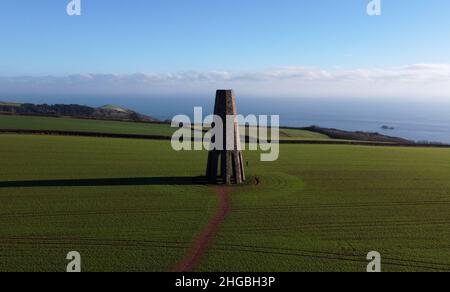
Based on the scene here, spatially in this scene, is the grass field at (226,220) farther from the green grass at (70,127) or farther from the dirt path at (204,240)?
the green grass at (70,127)

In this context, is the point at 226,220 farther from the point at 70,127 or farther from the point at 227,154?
the point at 70,127

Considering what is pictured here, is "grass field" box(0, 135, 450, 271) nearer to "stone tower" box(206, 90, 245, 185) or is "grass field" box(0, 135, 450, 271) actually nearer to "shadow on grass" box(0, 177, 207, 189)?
"shadow on grass" box(0, 177, 207, 189)

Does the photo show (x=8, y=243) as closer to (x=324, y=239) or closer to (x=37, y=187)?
(x=37, y=187)

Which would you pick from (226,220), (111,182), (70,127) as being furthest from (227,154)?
(70,127)

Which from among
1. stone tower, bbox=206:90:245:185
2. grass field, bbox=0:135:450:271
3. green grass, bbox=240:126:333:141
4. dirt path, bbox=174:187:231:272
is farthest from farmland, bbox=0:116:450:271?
green grass, bbox=240:126:333:141

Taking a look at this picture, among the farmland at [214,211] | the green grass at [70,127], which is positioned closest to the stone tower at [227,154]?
the farmland at [214,211]

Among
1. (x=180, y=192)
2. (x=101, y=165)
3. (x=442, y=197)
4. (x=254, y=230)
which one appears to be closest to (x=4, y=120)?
(x=101, y=165)
